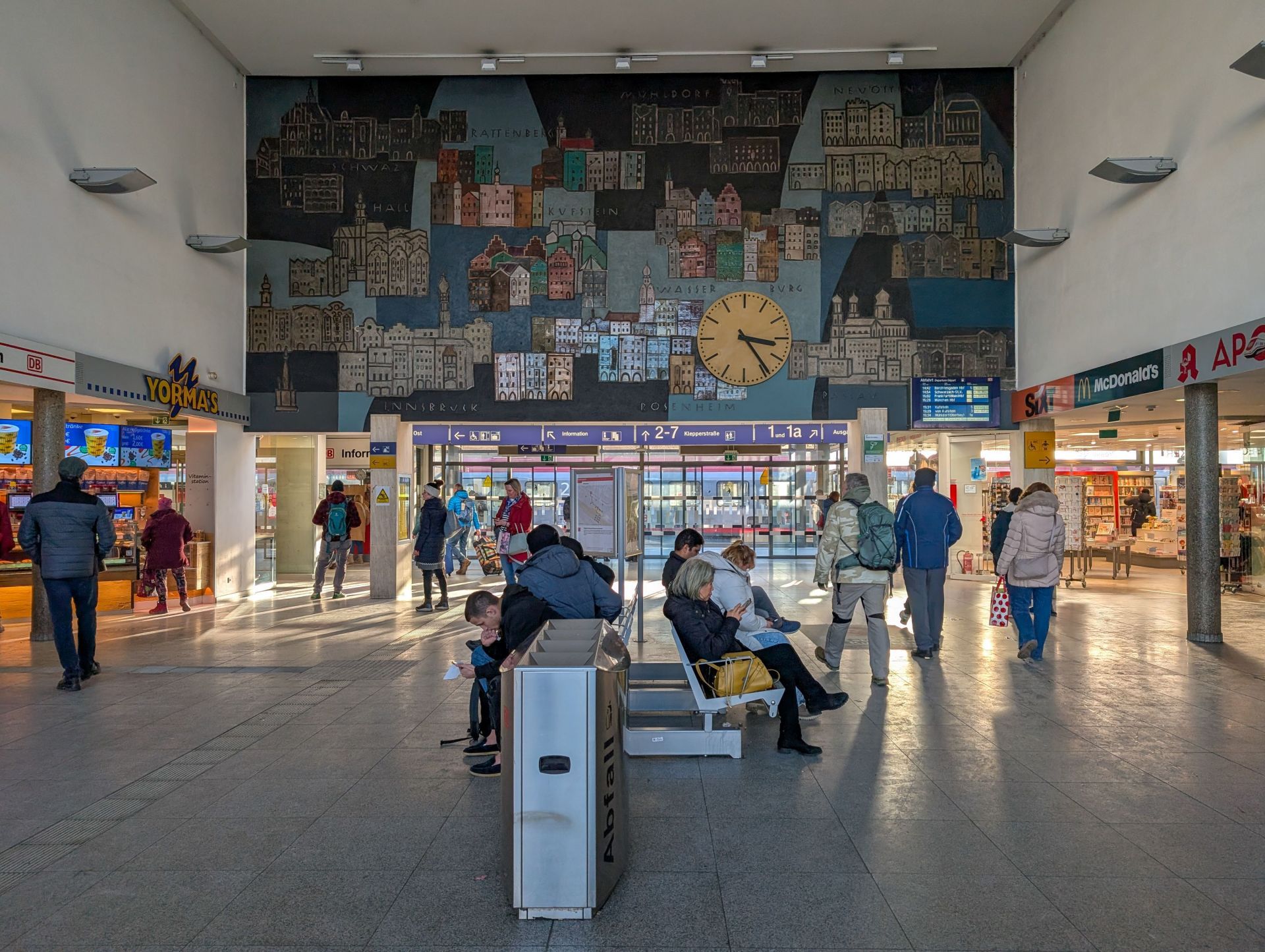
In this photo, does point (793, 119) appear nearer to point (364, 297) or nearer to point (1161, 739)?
point (364, 297)

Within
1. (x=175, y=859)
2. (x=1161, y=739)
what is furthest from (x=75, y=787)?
(x=1161, y=739)

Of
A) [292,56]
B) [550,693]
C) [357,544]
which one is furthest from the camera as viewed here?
[357,544]

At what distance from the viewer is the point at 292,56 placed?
1512 centimetres

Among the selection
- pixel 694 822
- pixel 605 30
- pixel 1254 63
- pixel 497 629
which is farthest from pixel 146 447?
pixel 1254 63

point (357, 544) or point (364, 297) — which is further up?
point (364, 297)

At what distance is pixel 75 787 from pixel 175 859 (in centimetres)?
146

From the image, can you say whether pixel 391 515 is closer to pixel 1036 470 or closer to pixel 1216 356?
pixel 1036 470

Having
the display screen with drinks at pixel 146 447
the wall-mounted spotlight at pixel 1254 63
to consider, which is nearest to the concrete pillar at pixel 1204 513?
the wall-mounted spotlight at pixel 1254 63

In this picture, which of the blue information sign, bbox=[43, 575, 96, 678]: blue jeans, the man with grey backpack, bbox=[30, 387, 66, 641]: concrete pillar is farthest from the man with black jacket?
the blue information sign

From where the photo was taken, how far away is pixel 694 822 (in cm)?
443

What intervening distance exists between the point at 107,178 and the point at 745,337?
9.17m

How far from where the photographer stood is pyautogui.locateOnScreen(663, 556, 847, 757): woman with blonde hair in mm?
5516

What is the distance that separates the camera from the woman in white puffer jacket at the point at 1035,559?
29.2 ft

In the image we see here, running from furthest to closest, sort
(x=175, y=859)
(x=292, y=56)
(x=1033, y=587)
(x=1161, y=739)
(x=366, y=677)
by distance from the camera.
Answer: (x=292, y=56)
(x=1033, y=587)
(x=366, y=677)
(x=1161, y=739)
(x=175, y=859)
